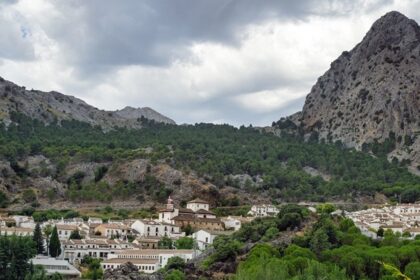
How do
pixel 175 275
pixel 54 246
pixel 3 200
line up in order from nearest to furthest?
pixel 175 275
pixel 54 246
pixel 3 200

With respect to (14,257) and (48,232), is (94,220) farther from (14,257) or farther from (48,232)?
(14,257)

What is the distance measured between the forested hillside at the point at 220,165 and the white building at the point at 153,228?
24.1 metres

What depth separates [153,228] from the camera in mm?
105875

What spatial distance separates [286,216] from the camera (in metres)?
88.2

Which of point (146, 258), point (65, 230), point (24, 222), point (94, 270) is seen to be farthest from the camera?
point (24, 222)

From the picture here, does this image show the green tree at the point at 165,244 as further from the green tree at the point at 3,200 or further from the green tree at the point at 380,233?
the green tree at the point at 3,200

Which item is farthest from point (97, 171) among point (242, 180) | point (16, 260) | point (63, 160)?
point (16, 260)

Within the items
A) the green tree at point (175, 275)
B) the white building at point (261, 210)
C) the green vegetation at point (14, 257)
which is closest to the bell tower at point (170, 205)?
the white building at point (261, 210)

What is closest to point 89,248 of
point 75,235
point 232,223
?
point 75,235

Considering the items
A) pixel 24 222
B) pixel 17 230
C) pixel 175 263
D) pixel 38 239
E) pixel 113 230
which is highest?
pixel 24 222

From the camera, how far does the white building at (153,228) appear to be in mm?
105250

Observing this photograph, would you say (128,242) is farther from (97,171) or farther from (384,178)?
(384,178)

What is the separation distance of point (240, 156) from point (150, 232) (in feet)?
202

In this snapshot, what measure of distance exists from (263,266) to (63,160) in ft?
314
